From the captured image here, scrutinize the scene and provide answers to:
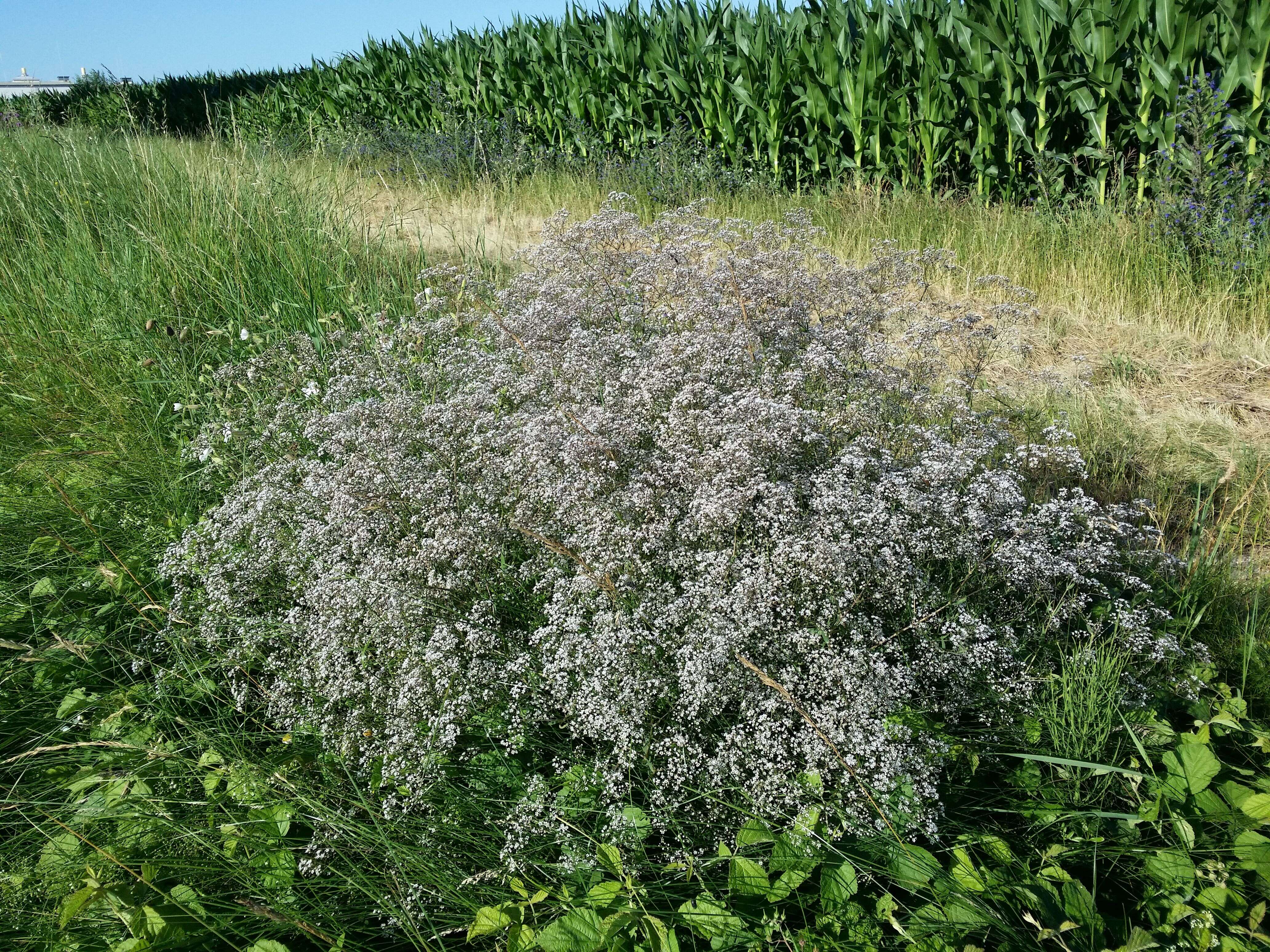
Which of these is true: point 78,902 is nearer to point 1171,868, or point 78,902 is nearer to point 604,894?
point 604,894

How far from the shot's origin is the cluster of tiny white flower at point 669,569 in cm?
217

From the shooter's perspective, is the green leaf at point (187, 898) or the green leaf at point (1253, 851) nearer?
the green leaf at point (1253, 851)

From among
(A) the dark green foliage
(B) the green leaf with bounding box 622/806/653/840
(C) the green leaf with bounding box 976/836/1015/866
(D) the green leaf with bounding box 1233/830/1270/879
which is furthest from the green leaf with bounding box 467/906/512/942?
(D) the green leaf with bounding box 1233/830/1270/879

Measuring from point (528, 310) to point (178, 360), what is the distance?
8.23ft

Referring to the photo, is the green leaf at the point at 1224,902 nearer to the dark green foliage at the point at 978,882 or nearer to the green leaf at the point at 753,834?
the dark green foliage at the point at 978,882

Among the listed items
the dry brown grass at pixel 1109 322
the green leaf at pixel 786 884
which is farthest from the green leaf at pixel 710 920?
the dry brown grass at pixel 1109 322

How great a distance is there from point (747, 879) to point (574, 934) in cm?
43

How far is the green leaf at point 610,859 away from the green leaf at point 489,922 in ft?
0.84

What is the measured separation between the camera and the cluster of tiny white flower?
7.12ft

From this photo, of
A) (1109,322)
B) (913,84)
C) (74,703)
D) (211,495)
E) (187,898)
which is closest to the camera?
(187,898)

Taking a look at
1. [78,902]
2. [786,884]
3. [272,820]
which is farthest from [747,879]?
[78,902]

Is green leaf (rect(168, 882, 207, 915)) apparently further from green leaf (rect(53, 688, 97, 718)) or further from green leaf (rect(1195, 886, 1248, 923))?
green leaf (rect(1195, 886, 1248, 923))

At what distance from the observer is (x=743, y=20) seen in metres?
10.2

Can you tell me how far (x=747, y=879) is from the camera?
1.94 meters
